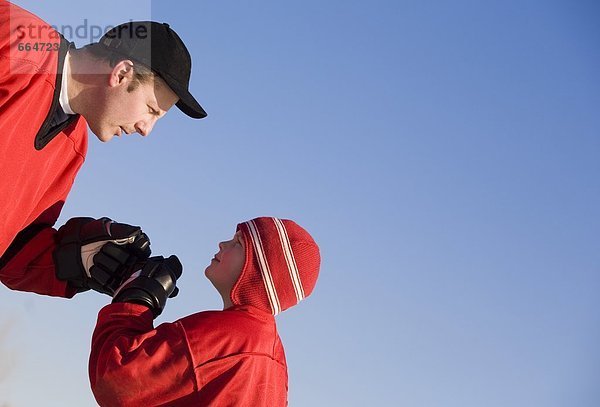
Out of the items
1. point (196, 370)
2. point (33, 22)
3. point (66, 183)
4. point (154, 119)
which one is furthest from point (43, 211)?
point (196, 370)

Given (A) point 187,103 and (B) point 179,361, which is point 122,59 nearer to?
(A) point 187,103

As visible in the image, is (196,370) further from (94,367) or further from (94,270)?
(94,270)

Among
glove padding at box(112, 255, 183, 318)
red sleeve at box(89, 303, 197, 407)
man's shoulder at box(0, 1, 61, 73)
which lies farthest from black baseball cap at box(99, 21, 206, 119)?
red sleeve at box(89, 303, 197, 407)

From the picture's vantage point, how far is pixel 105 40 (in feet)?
14.7

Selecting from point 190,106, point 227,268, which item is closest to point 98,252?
point 227,268

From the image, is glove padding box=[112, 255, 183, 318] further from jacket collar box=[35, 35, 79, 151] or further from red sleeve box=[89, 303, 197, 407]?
jacket collar box=[35, 35, 79, 151]

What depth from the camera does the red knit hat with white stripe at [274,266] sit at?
4258 millimetres

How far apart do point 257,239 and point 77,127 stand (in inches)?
52.2

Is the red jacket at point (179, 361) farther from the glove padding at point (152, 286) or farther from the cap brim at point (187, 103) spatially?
the cap brim at point (187, 103)

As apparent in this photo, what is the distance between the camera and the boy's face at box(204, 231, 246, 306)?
14.2 feet

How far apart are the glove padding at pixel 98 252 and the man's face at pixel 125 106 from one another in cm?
59

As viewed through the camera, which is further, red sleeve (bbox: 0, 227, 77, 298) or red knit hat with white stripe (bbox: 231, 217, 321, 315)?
red sleeve (bbox: 0, 227, 77, 298)

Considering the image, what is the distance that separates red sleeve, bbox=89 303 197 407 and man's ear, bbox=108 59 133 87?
1.40 m

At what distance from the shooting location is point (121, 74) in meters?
4.36
